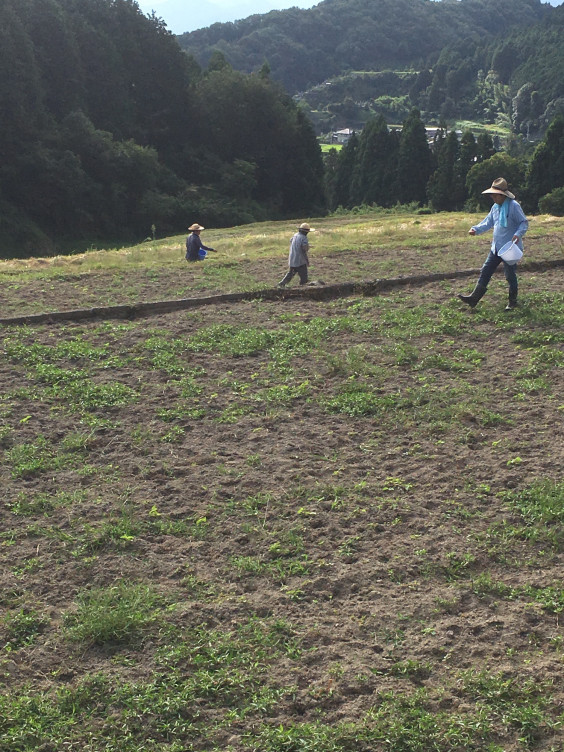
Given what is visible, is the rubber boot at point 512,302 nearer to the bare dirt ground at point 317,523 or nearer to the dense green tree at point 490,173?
the bare dirt ground at point 317,523

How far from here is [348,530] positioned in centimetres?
630

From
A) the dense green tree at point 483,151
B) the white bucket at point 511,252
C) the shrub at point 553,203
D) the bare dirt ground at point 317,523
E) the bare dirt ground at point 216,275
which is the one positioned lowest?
the bare dirt ground at point 317,523

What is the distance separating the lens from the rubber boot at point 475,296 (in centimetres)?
1181

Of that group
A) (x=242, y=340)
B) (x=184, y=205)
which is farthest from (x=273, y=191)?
(x=242, y=340)

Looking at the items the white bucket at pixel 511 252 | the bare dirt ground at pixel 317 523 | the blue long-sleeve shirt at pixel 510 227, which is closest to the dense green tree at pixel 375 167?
the blue long-sleeve shirt at pixel 510 227

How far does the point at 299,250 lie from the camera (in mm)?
14422

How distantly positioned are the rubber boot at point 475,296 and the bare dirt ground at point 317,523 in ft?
3.99

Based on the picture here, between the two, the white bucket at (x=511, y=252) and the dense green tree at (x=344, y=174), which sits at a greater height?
the dense green tree at (x=344, y=174)

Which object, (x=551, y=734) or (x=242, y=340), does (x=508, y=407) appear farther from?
(x=551, y=734)

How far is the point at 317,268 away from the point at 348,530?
10638mm

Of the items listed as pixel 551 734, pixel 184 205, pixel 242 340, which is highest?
pixel 184 205

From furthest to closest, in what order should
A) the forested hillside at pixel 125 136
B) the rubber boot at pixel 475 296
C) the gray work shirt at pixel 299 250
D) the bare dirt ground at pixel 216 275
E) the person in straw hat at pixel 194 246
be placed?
the forested hillside at pixel 125 136
the person in straw hat at pixel 194 246
the gray work shirt at pixel 299 250
the bare dirt ground at pixel 216 275
the rubber boot at pixel 475 296

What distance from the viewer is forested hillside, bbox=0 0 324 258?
49.1 metres

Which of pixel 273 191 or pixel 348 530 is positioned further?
pixel 273 191
